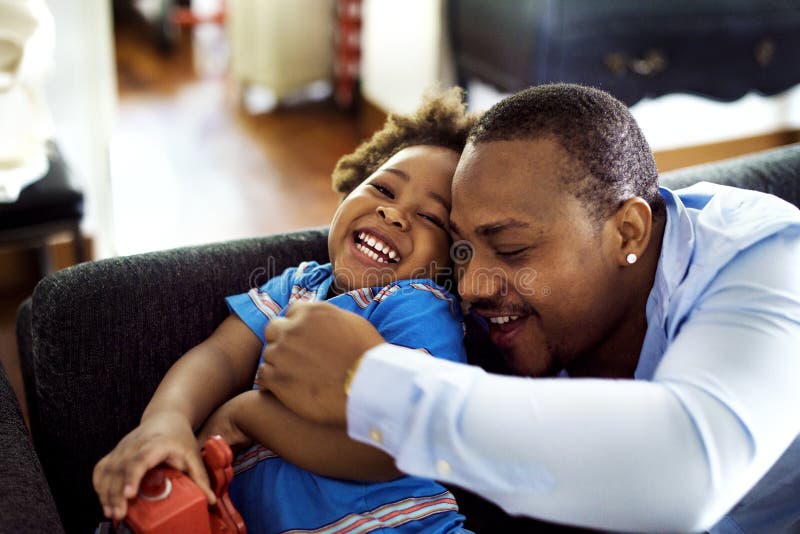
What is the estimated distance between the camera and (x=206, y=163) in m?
3.80

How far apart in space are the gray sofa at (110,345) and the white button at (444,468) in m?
0.50

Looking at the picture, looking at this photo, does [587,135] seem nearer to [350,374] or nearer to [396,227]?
[396,227]

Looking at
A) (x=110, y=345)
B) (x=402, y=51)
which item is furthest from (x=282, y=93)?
(x=110, y=345)

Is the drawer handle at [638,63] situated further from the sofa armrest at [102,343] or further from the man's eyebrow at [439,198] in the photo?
the sofa armrest at [102,343]

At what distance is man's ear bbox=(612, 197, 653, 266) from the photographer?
1.03 meters

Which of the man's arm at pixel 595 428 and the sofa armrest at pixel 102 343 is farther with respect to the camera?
the sofa armrest at pixel 102 343

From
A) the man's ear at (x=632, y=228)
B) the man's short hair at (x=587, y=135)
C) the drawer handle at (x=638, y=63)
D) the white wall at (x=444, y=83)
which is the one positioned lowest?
the white wall at (x=444, y=83)

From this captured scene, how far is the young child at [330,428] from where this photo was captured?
3.24 feet

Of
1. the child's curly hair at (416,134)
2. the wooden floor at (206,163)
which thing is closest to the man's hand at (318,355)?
the child's curly hair at (416,134)

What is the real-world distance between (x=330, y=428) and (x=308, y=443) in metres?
0.04

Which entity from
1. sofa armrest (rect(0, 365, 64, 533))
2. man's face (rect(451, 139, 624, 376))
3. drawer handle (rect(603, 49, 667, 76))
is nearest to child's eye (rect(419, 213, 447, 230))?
man's face (rect(451, 139, 624, 376))

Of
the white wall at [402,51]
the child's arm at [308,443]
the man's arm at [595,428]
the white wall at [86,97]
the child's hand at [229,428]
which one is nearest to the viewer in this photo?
the man's arm at [595,428]

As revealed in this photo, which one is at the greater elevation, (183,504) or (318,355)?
(318,355)

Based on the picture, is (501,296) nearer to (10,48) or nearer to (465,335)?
(465,335)
